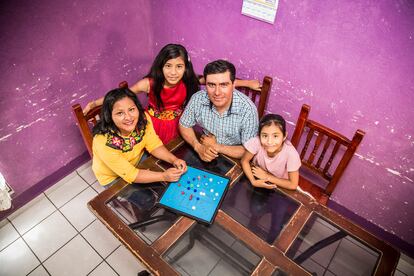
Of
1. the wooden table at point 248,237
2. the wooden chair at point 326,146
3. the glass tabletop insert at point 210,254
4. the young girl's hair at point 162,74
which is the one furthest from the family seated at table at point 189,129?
the glass tabletop insert at point 210,254

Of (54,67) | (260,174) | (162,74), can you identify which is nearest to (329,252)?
(260,174)

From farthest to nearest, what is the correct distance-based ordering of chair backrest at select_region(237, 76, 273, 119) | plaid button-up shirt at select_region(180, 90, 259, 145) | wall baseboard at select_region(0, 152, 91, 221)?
wall baseboard at select_region(0, 152, 91, 221)
chair backrest at select_region(237, 76, 273, 119)
plaid button-up shirt at select_region(180, 90, 259, 145)

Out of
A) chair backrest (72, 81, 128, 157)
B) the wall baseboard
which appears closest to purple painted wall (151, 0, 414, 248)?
chair backrest (72, 81, 128, 157)

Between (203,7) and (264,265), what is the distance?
7.46 ft

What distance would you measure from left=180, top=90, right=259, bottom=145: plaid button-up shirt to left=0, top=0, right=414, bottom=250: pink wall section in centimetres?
54

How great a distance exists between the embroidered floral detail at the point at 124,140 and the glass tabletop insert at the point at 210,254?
0.84m

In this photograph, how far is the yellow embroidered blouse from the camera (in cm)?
198

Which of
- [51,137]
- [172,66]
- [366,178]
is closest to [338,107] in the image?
[366,178]

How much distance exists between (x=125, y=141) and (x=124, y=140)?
0.01m

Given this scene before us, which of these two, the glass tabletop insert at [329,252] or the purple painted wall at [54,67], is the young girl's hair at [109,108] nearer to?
the purple painted wall at [54,67]

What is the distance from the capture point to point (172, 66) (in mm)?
2393

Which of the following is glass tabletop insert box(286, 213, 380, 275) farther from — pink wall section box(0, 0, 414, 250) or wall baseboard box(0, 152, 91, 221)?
wall baseboard box(0, 152, 91, 221)

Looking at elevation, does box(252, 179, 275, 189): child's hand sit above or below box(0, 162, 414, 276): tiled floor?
above

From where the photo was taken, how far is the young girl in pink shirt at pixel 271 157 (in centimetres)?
198
